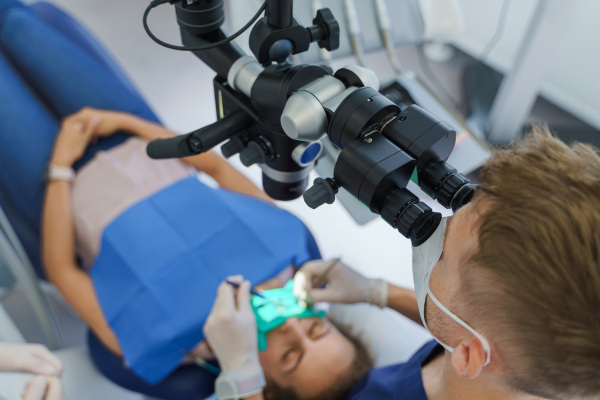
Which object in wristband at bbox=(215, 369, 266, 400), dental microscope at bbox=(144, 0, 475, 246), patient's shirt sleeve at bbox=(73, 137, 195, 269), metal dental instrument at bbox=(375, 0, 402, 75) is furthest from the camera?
metal dental instrument at bbox=(375, 0, 402, 75)

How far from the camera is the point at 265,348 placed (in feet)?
4.05

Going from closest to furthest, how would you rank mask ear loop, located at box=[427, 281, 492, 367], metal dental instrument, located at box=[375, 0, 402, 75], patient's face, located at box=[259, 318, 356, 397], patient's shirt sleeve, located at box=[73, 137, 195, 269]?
1. mask ear loop, located at box=[427, 281, 492, 367]
2. patient's face, located at box=[259, 318, 356, 397]
3. patient's shirt sleeve, located at box=[73, 137, 195, 269]
4. metal dental instrument, located at box=[375, 0, 402, 75]

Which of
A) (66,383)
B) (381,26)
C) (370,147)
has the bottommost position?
(66,383)

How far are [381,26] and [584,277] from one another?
1.27 metres

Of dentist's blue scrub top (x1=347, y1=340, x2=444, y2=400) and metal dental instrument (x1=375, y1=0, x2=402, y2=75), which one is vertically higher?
metal dental instrument (x1=375, y1=0, x2=402, y2=75)

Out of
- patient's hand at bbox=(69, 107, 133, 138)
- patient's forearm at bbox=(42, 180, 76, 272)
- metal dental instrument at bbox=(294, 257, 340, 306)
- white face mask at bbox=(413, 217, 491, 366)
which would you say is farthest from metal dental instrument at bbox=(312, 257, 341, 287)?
patient's hand at bbox=(69, 107, 133, 138)

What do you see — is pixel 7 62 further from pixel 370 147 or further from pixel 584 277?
pixel 584 277

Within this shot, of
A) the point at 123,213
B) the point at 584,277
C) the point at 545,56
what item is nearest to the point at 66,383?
the point at 123,213

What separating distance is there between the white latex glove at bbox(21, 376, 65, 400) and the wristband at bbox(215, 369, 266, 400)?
1.16 feet

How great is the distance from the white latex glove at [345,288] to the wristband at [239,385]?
0.26m

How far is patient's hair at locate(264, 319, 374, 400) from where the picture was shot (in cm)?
117

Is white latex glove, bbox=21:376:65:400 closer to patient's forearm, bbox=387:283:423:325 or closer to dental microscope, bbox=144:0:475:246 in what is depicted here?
dental microscope, bbox=144:0:475:246

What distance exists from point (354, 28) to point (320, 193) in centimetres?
108

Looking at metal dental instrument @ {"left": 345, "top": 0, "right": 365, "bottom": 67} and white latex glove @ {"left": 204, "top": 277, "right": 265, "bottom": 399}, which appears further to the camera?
metal dental instrument @ {"left": 345, "top": 0, "right": 365, "bottom": 67}
